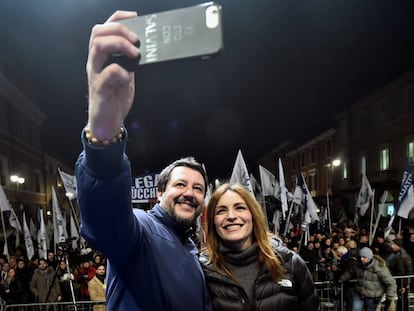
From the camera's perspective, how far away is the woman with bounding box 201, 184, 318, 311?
239 centimetres

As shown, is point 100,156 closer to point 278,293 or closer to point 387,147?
point 278,293

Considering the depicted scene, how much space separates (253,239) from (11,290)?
8538 millimetres

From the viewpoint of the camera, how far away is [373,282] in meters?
7.80

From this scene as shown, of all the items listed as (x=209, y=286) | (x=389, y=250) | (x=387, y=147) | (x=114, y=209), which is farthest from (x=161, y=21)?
(x=387, y=147)

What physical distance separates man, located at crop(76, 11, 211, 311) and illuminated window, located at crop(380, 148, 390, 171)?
32543 mm

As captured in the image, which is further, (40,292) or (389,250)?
(389,250)

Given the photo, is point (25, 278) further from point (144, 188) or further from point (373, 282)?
point (373, 282)

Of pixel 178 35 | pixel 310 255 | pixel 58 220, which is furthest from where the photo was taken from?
pixel 58 220

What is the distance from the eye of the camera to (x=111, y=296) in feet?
6.00

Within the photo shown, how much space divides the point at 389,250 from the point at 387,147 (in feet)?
77.3

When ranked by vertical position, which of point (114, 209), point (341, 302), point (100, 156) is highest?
point (100, 156)

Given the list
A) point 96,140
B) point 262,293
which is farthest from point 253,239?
point 96,140

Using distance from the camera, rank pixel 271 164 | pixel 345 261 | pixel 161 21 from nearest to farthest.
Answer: pixel 161 21 → pixel 345 261 → pixel 271 164

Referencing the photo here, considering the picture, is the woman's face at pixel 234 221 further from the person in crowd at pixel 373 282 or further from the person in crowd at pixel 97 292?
the person in crowd at pixel 373 282
